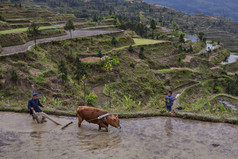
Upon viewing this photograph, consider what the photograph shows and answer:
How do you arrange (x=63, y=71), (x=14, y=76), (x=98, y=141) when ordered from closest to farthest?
(x=98, y=141) → (x=14, y=76) → (x=63, y=71)

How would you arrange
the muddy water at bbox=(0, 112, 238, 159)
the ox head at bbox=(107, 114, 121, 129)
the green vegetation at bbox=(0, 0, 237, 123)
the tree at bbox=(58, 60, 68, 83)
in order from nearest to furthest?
the muddy water at bbox=(0, 112, 238, 159) < the ox head at bbox=(107, 114, 121, 129) < the green vegetation at bbox=(0, 0, 237, 123) < the tree at bbox=(58, 60, 68, 83)

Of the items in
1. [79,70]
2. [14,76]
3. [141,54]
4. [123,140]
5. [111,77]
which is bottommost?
[111,77]

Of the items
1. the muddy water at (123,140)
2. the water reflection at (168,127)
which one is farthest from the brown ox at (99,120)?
the water reflection at (168,127)

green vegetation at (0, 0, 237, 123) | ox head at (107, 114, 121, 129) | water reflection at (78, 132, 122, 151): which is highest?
ox head at (107, 114, 121, 129)

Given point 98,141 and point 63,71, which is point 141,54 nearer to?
point 63,71

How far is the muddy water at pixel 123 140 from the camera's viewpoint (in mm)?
6539

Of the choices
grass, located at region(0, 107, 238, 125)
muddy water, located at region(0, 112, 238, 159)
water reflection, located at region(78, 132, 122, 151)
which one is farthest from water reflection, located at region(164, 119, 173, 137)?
water reflection, located at region(78, 132, 122, 151)

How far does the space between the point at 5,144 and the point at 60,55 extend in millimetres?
22966

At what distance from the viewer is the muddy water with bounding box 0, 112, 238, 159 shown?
6.54 m

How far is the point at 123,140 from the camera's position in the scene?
7.48m

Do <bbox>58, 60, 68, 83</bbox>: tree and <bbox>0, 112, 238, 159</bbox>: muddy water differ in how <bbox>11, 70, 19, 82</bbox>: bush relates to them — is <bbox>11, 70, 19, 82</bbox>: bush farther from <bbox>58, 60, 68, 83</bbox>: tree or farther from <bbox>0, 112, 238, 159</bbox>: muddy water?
<bbox>0, 112, 238, 159</bbox>: muddy water

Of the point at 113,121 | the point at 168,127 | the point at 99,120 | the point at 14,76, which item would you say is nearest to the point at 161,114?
the point at 168,127

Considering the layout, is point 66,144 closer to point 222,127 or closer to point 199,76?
point 222,127

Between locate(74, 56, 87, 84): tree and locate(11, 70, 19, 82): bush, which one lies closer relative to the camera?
locate(11, 70, 19, 82): bush
